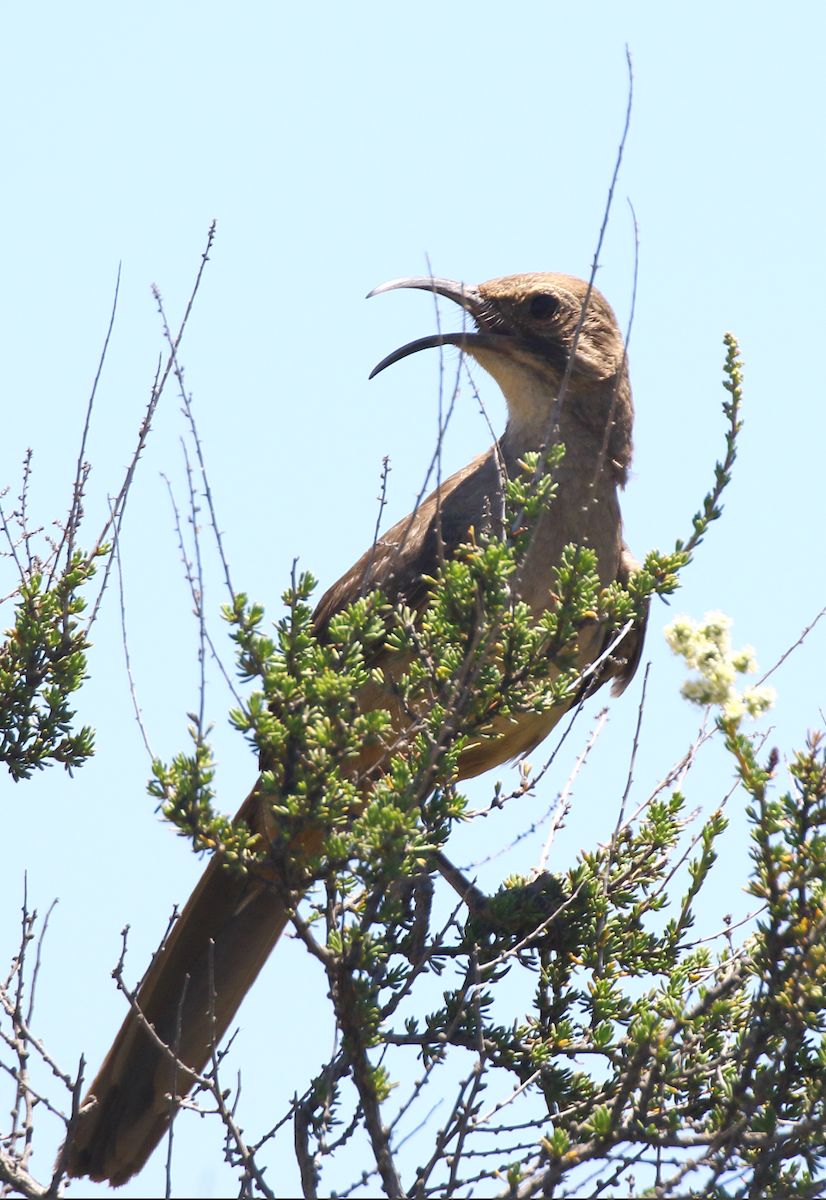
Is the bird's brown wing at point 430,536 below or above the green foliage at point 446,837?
above

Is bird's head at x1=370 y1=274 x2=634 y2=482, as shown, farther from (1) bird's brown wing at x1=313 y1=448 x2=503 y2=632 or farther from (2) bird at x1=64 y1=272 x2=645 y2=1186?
(1) bird's brown wing at x1=313 y1=448 x2=503 y2=632

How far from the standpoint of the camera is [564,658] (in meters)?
3.25

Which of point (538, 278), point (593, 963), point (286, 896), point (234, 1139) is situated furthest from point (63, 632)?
point (538, 278)

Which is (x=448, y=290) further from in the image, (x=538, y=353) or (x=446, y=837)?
(x=446, y=837)

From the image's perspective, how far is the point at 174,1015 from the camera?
186 inches

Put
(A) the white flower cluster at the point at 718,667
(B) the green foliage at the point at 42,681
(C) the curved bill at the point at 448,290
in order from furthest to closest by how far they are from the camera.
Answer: (C) the curved bill at the point at 448,290
(B) the green foliage at the point at 42,681
(A) the white flower cluster at the point at 718,667

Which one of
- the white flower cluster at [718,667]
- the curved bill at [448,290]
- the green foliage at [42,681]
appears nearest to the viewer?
the white flower cluster at [718,667]

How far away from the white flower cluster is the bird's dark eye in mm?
3141

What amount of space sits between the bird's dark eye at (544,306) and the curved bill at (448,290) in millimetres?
249

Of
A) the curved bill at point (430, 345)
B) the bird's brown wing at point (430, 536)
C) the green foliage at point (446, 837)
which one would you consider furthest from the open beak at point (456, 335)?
the green foliage at point (446, 837)

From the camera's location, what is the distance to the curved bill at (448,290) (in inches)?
198

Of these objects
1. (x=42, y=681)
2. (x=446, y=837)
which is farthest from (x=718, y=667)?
(x=42, y=681)

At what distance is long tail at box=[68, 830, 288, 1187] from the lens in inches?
171

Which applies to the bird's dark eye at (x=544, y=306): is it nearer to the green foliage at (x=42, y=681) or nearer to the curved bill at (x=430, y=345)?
the curved bill at (x=430, y=345)
